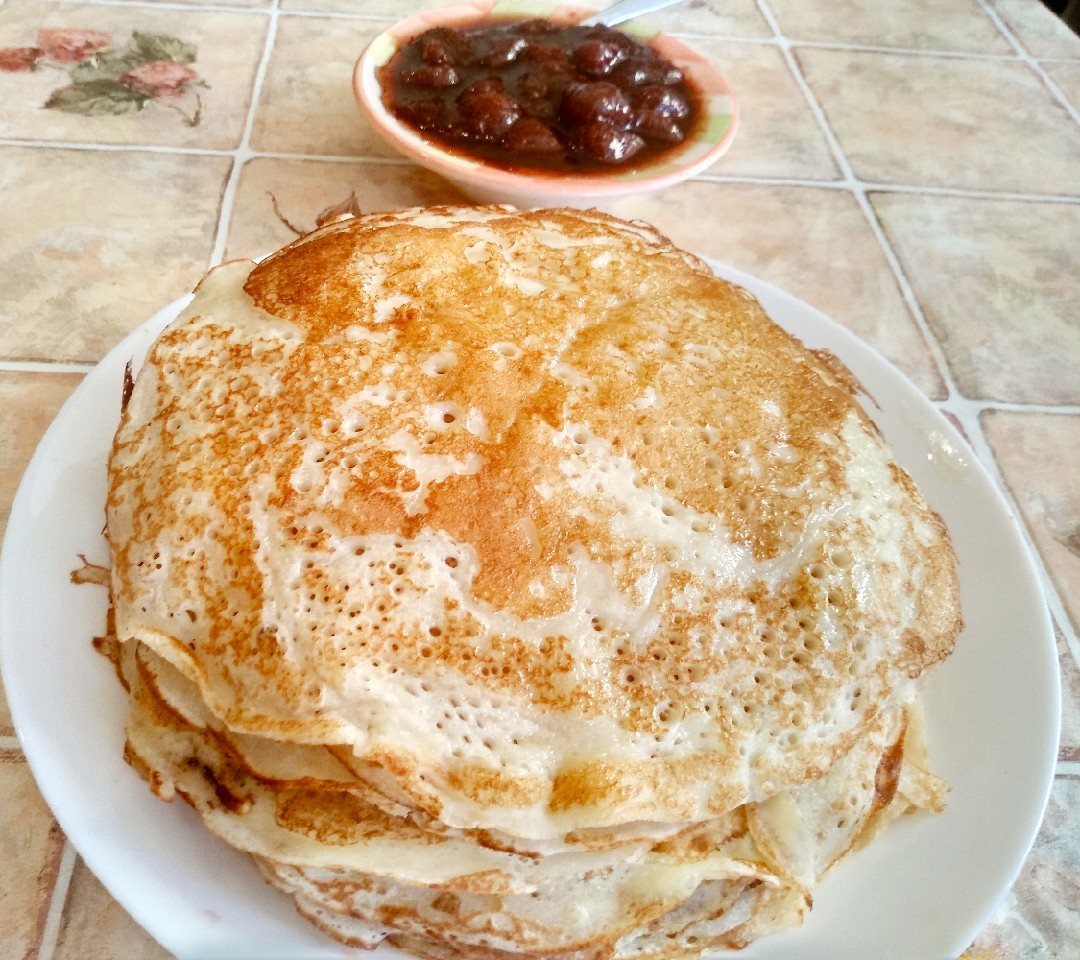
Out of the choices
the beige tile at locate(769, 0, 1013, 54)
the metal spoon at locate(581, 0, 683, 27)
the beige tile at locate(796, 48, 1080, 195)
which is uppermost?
the metal spoon at locate(581, 0, 683, 27)

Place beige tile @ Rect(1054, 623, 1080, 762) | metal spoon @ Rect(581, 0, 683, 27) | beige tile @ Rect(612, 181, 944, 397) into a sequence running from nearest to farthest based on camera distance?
beige tile @ Rect(1054, 623, 1080, 762) → beige tile @ Rect(612, 181, 944, 397) → metal spoon @ Rect(581, 0, 683, 27)

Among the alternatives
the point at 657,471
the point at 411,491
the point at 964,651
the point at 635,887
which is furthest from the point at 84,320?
the point at 964,651

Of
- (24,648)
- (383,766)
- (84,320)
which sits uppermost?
(383,766)

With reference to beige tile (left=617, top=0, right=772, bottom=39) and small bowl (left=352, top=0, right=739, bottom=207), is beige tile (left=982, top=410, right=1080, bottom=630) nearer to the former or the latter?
small bowl (left=352, top=0, right=739, bottom=207)

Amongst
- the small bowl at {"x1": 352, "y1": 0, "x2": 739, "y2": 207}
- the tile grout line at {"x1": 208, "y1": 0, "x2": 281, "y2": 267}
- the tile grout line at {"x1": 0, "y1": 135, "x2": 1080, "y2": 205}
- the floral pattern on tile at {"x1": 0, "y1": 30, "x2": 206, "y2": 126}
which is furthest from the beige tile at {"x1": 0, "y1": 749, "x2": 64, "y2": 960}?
the floral pattern on tile at {"x1": 0, "y1": 30, "x2": 206, "y2": 126}

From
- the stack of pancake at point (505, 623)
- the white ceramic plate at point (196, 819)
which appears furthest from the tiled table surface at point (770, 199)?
the stack of pancake at point (505, 623)

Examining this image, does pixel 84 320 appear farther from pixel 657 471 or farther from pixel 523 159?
pixel 657 471
